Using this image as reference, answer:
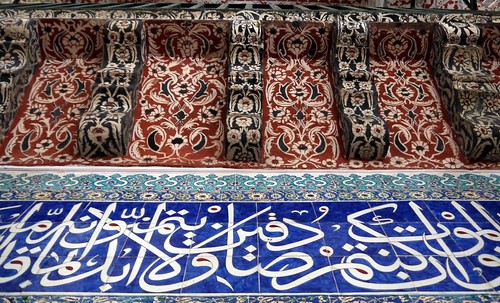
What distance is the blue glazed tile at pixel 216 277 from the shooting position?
4.54 ft

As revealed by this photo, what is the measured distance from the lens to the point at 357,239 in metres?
1.65

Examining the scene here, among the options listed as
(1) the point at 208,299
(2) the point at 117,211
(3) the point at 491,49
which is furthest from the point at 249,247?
(3) the point at 491,49

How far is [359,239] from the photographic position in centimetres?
165

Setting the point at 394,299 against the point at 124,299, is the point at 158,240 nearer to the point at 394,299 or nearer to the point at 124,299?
the point at 124,299

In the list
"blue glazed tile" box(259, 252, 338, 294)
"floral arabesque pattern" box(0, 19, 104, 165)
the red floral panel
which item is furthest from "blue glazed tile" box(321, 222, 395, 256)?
the red floral panel

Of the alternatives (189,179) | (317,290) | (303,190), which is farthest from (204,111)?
(317,290)

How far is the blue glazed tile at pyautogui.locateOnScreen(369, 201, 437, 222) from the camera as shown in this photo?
71.0 inches

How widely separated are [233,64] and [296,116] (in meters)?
0.45

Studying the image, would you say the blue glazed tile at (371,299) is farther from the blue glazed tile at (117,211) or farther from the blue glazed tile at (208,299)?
the blue glazed tile at (117,211)

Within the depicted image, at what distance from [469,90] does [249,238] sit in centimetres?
150

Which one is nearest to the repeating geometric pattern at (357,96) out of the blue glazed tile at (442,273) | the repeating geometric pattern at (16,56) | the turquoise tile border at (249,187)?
the turquoise tile border at (249,187)

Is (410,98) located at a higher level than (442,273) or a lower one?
higher

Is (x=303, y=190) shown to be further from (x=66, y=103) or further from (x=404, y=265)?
(x=66, y=103)

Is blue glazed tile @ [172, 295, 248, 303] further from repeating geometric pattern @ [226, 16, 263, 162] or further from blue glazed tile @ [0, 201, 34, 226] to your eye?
repeating geometric pattern @ [226, 16, 263, 162]
